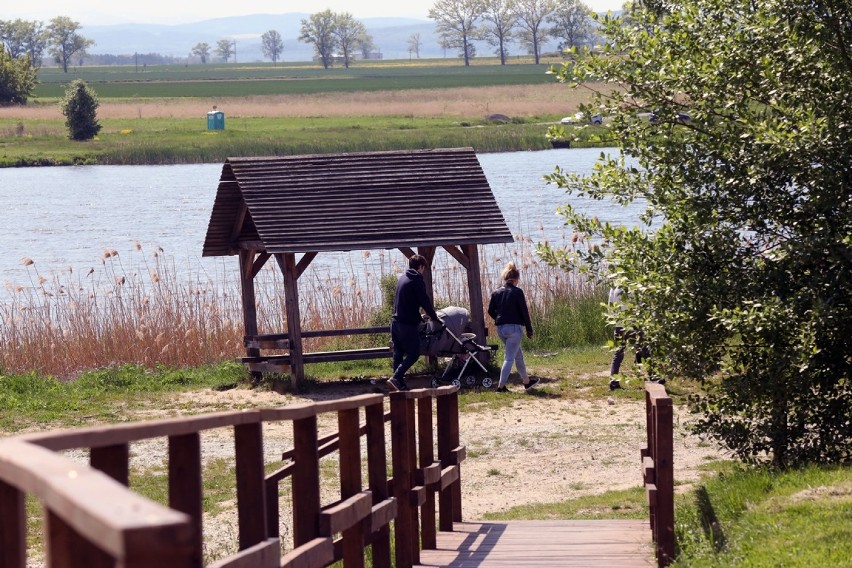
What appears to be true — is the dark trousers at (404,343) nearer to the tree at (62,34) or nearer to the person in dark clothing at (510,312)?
the person in dark clothing at (510,312)

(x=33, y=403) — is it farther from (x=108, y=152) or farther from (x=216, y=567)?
(x=108, y=152)

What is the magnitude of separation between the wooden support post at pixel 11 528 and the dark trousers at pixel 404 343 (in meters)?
12.9

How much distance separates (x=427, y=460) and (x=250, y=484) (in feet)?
13.9

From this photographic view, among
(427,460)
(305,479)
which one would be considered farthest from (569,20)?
(305,479)

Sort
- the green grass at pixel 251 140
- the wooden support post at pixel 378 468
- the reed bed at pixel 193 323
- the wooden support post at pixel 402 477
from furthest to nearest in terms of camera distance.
Answer: 1. the green grass at pixel 251 140
2. the reed bed at pixel 193 323
3. the wooden support post at pixel 402 477
4. the wooden support post at pixel 378 468

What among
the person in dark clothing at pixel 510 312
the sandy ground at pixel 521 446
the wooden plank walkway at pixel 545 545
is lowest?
the sandy ground at pixel 521 446

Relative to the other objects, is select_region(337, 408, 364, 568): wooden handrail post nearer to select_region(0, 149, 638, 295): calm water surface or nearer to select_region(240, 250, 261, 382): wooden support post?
select_region(240, 250, 261, 382): wooden support post

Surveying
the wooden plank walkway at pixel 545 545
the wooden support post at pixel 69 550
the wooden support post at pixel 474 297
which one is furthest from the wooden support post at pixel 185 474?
the wooden support post at pixel 474 297

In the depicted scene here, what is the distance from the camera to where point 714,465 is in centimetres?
1180

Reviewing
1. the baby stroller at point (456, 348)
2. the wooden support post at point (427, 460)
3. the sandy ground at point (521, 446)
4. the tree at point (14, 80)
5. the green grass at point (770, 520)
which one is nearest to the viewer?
the green grass at point (770, 520)

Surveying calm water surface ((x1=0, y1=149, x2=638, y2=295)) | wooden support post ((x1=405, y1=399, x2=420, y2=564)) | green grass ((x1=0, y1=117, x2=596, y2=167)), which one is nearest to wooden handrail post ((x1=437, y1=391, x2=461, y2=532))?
wooden support post ((x1=405, y1=399, x2=420, y2=564))

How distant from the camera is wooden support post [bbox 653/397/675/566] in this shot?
25.3 ft

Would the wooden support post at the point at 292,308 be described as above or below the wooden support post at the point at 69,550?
below

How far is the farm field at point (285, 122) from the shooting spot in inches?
2281
